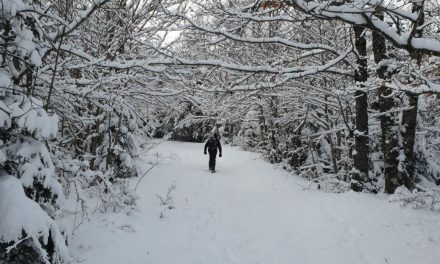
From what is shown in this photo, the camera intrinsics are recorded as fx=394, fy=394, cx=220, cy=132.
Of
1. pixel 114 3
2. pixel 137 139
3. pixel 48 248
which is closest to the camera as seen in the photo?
pixel 48 248

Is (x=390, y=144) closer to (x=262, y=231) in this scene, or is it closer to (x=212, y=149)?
(x=262, y=231)

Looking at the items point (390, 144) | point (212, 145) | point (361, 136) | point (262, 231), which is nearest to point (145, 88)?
point (262, 231)

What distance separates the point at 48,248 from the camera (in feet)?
13.1

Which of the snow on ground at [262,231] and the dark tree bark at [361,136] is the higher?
the dark tree bark at [361,136]

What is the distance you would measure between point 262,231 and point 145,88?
4.66 metres

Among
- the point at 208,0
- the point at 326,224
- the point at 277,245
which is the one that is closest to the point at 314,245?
the point at 277,245

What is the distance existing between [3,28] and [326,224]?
5.79 metres

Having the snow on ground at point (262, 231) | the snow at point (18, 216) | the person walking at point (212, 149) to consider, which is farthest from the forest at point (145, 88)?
the person walking at point (212, 149)

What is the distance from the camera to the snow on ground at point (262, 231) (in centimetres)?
557

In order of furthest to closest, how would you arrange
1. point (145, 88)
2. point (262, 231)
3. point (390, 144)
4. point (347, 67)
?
1. point (347, 67)
2. point (145, 88)
3. point (390, 144)
4. point (262, 231)

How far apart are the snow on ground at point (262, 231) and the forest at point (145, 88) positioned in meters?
0.61

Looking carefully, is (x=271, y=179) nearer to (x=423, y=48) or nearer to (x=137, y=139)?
(x=137, y=139)

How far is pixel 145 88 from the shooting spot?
31.8ft

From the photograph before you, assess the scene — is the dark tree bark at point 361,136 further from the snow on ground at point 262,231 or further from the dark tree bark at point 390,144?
the snow on ground at point 262,231
